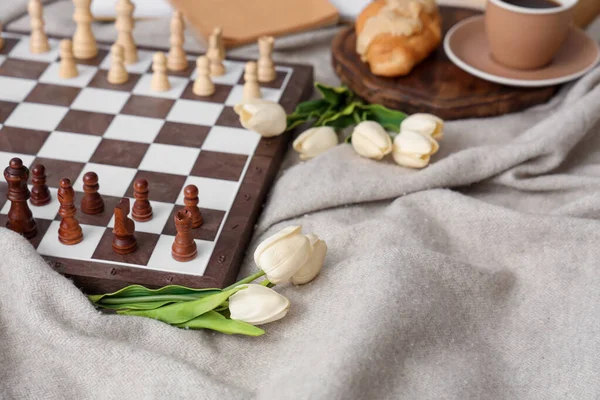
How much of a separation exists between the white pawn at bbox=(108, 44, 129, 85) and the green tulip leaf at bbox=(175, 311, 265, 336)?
486mm

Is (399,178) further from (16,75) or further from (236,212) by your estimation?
(16,75)

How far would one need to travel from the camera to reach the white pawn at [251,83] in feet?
3.86

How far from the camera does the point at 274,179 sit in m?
Answer: 1.08

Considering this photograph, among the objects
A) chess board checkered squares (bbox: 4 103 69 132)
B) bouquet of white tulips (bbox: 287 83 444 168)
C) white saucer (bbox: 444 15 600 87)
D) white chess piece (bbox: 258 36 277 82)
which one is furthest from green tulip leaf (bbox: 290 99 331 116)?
chess board checkered squares (bbox: 4 103 69 132)

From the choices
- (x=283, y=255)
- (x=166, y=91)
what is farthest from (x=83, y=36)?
(x=283, y=255)

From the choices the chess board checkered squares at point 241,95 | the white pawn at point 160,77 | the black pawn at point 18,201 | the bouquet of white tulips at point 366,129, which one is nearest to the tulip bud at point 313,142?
the bouquet of white tulips at point 366,129

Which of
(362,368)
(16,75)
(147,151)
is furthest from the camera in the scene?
(16,75)

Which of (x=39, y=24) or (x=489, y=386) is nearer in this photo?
(x=489, y=386)

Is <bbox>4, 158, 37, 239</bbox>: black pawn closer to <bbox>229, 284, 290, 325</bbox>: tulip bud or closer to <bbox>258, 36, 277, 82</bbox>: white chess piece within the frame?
<bbox>229, 284, 290, 325</bbox>: tulip bud

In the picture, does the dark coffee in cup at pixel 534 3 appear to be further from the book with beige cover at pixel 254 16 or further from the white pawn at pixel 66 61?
the white pawn at pixel 66 61

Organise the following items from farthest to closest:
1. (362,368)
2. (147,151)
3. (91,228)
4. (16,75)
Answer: (16,75), (147,151), (91,228), (362,368)

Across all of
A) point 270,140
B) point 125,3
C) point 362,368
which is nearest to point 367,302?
point 362,368

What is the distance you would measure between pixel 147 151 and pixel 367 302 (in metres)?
0.40

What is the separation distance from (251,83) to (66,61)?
0.89 ft
